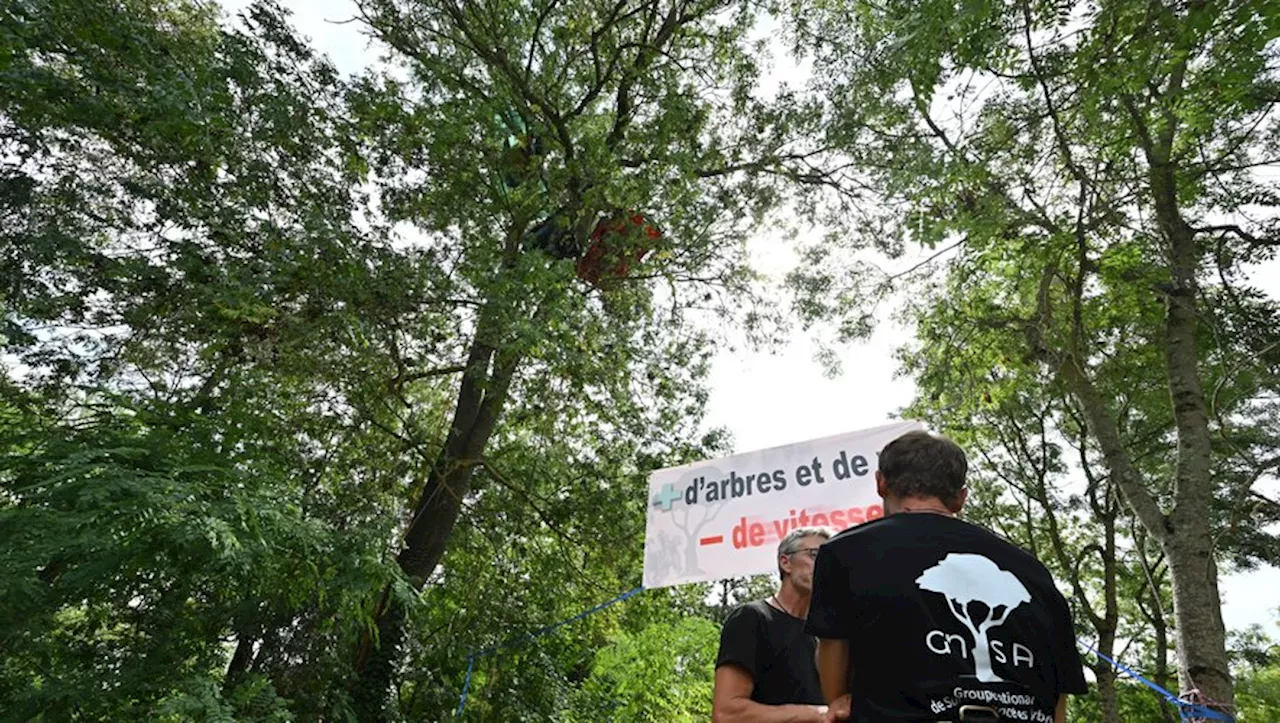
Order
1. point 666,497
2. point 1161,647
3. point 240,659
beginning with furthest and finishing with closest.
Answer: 1. point 1161,647
2. point 240,659
3. point 666,497

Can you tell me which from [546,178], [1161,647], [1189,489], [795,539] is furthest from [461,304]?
[1161,647]

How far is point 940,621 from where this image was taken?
4.50ft

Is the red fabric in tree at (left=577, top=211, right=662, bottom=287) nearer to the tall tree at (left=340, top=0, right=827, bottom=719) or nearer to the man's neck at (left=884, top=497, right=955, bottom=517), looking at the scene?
the tall tree at (left=340, top=0, right=827, bottom=719)

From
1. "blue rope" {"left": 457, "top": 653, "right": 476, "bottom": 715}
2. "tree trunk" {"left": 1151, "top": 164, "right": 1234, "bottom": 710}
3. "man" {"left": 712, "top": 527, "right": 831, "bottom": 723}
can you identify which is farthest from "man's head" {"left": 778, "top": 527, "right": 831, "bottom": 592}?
"blue rope" {"left": 457, "top": 653, "right": 476, "bottom": 715}

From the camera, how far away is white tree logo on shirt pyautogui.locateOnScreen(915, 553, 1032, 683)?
54.0 inches

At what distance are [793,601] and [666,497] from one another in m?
A: 2.39

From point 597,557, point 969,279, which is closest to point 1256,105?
point 969,279

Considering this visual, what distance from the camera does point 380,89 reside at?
5805 mm

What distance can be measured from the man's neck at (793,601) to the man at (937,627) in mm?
942

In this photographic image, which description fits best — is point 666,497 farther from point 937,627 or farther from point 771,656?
point 937,627

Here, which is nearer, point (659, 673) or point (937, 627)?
point (937, 627)

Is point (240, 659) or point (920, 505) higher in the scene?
point (920, 505)

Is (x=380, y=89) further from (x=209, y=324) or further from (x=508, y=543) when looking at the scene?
(x=508, y=543)

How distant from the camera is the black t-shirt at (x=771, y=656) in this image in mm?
2145
